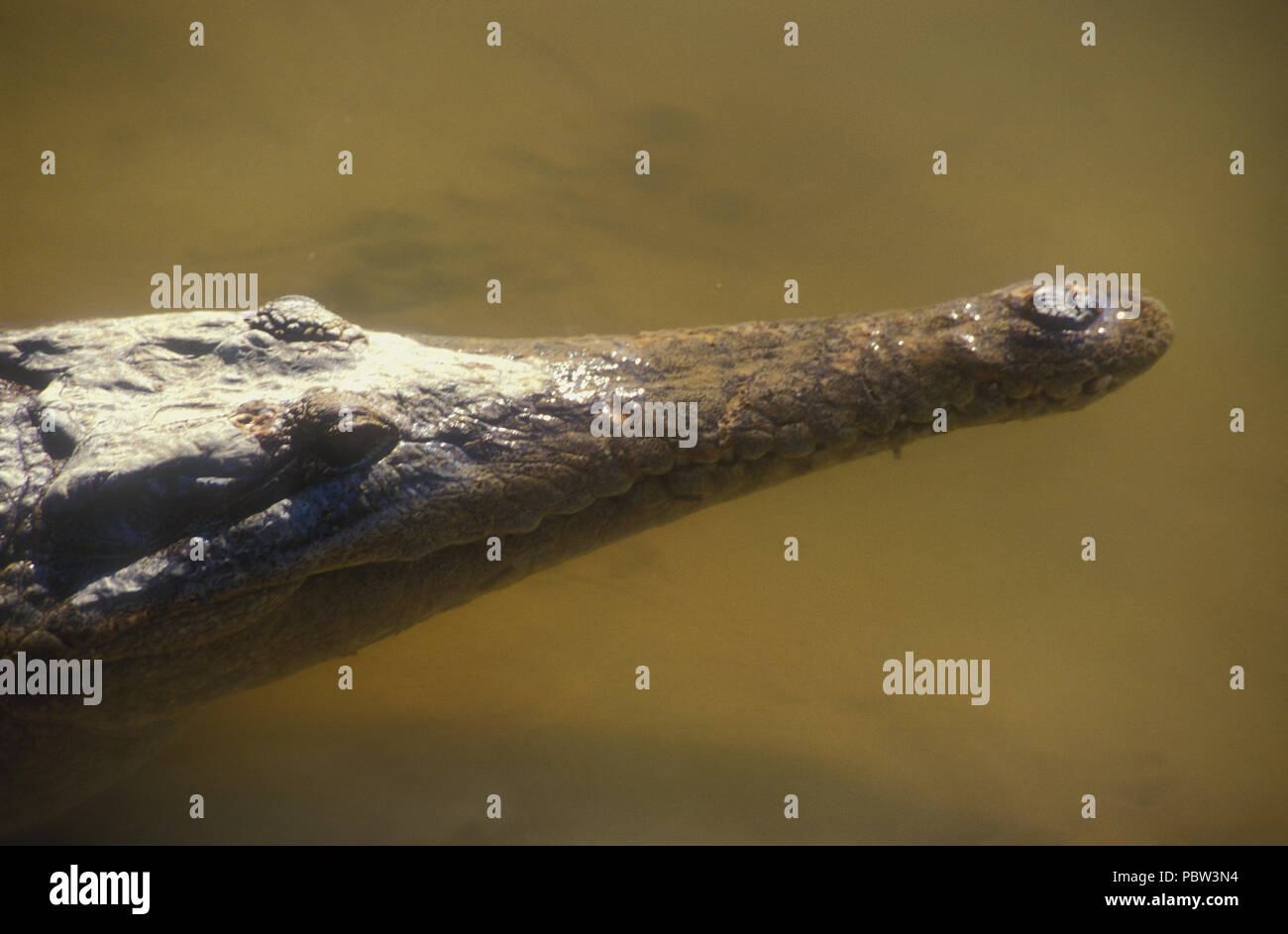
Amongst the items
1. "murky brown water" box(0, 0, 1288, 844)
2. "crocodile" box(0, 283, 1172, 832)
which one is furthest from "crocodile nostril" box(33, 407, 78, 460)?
"murky brown water" box(0, 0, 1288, 844)

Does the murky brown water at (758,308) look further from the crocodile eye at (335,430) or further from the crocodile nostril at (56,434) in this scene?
the crocodile eye at (335,430)

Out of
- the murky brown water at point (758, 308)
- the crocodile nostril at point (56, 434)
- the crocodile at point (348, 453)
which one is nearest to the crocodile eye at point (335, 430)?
the crocodile at point (348, 453)

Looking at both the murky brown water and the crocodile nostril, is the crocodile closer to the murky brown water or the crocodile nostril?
the crocodile nostril

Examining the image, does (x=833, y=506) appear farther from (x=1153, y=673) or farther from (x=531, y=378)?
(x=531, y=378)

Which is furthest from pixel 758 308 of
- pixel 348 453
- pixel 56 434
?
pixel 56 434

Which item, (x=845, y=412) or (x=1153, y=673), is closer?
(x=845, y=412)

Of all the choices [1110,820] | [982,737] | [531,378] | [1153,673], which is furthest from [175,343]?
[1153,673]

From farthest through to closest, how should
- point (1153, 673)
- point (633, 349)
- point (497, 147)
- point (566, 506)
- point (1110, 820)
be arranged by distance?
1. point (497, 147)
2. point (1153, 673)
3. point (1110, 820)
4. point (633, 349)
5. point (566, 506)
